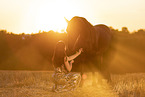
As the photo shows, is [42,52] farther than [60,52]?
Yes

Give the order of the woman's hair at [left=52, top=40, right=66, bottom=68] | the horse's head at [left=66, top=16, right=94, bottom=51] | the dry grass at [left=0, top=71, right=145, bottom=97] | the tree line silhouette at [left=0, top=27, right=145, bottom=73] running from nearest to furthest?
the dry grass at [left=0, top=71, right=145, bottom=97]
the woman's hair at [left=52, top=40, right=66, bottom=68]
the horse's head at [left=66, top=16, right=94, bottom=51]
the tree line silhouette at [left=0, top=27, right=145, bottom=73]

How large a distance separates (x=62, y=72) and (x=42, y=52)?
25.7ft

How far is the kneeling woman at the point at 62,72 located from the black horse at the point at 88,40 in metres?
0.41

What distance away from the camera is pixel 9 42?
1492 cm

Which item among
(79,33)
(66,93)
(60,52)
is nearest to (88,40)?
(79,33)

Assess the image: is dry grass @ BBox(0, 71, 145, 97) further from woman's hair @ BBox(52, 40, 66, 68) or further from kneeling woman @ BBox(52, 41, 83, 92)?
woman's hair @ BBox(52, 40, 66, 68)

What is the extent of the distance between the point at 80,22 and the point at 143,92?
9.49 feet

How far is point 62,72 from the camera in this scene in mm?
6008

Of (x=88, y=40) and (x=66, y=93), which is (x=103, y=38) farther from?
(x=66, y=93)

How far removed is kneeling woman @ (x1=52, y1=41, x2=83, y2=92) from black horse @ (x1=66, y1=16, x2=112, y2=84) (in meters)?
0.41

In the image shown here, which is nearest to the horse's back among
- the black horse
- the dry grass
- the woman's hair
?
the black horse

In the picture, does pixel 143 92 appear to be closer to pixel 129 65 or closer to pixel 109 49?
pixel 109 49

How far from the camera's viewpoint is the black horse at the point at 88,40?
5.99 m

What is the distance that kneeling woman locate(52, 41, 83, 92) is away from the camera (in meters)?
5.68
